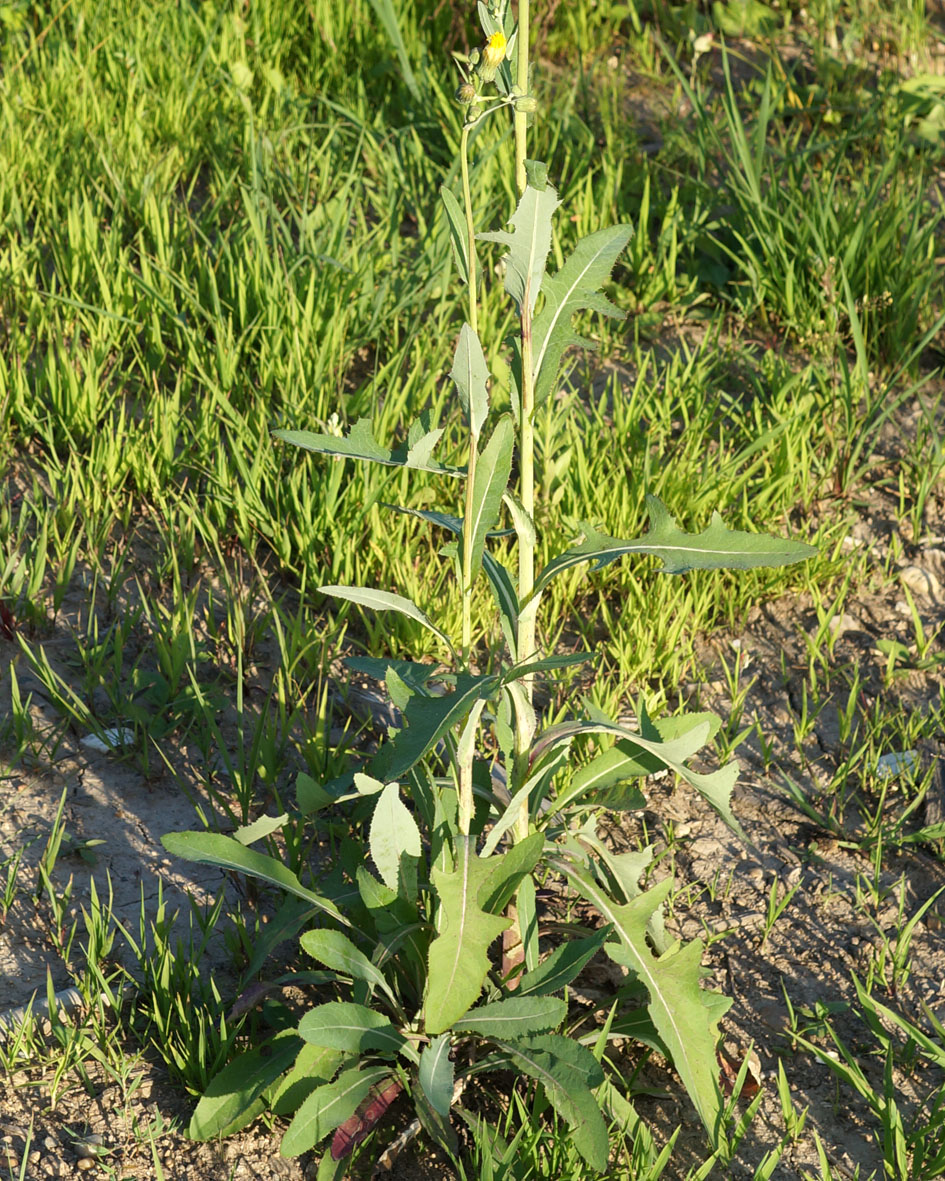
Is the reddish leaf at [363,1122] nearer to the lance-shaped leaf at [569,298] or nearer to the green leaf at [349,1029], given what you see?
the green leaf at [349,1029]

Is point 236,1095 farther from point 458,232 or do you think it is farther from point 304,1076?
point 458,232

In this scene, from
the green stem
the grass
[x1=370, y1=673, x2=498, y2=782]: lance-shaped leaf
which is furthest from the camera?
the grass

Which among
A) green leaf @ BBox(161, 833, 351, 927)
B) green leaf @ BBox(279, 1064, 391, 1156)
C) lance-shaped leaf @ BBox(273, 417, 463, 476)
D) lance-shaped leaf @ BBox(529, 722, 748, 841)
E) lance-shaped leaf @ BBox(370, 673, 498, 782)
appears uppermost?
lance-shaped leaf @ BBox(273, 417, 463, 476)

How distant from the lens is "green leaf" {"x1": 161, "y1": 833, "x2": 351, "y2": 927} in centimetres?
162

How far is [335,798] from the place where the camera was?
1.73m

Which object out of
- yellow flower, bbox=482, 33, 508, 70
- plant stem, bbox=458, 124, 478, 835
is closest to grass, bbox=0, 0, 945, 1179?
plant stem, bbox=458, 124, 478, 835

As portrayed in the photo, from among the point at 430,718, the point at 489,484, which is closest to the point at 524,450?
the point at 489,484

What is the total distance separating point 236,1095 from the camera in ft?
5.35

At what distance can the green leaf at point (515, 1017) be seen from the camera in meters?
1.56

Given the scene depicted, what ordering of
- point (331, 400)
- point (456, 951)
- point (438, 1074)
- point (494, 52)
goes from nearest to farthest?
point (494, 52)
point (456, 951)
point (438, 1074)
point (331, 400)

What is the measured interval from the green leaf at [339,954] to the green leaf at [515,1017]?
5.3 inches

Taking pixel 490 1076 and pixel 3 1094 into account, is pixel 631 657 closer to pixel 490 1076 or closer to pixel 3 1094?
pixel 490 1076

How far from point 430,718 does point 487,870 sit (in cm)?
28

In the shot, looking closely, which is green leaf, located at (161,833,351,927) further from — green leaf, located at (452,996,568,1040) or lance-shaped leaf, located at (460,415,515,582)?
lance-shaped leaf, located at (460,415,515,582)
